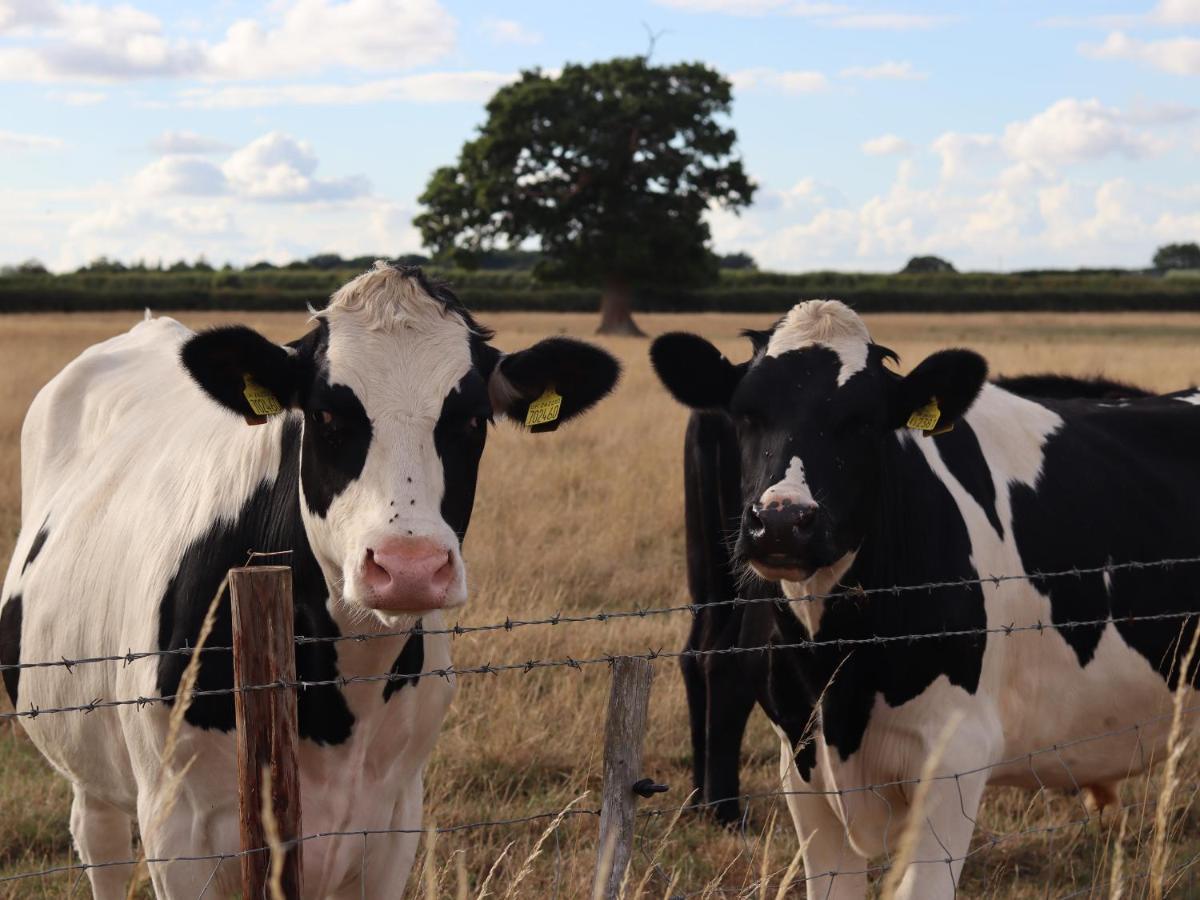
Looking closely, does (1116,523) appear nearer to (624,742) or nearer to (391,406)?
(624,742)

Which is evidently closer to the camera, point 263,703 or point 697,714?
point 263,703

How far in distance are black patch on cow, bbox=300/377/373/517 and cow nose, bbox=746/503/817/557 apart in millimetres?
1116

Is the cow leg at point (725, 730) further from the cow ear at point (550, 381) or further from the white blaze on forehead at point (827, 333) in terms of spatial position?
the cow ear at point (550, 381)

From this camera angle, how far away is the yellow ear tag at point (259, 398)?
3.52 metres

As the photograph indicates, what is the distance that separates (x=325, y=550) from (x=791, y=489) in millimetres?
1289

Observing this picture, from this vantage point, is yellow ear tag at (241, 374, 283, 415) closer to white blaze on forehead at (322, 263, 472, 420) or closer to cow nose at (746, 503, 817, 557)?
white blaze on forehead at (322, 263, 472, 420)

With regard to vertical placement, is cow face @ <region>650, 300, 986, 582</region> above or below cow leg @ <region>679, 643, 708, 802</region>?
above

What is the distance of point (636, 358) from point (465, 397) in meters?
22.0

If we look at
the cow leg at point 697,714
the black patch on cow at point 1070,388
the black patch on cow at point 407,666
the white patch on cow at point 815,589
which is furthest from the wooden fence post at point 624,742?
the black patch on cow at point 1070,388

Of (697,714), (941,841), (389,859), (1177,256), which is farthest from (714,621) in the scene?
(1177,256)

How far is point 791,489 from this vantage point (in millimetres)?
3744

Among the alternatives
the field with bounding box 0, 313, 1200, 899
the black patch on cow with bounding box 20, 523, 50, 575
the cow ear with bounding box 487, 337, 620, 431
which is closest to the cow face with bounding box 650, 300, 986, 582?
the field with bounding box 0, 313, 1200, 899

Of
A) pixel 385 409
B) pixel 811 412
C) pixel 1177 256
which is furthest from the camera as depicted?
pixel 1177 256

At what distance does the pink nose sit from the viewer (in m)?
2.91
